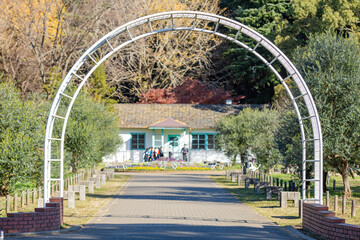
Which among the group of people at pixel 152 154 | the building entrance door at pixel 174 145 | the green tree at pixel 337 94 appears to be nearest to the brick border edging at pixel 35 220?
the green tree at pixel 337 94

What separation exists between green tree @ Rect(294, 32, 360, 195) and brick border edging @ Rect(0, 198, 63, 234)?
1033 cm

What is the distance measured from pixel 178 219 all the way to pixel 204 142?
32.6 meters

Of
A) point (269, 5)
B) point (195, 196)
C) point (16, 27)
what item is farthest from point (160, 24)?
point (195, 196)

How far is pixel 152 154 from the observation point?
44125 millimetres

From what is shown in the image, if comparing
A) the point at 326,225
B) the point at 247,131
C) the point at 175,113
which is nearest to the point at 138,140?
the point at 175,113

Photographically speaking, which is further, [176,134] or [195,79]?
[195,79]

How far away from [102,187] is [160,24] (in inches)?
1165

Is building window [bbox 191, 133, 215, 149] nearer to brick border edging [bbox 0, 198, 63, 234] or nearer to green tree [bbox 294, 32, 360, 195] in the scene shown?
green tree [bbox 294, 32, 360, 195]

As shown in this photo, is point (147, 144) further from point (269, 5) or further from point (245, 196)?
point (245, 196)

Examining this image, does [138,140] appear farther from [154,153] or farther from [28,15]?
[28,15]

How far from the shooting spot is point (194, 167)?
39.5 m

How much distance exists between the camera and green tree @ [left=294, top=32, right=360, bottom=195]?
19.2 metres

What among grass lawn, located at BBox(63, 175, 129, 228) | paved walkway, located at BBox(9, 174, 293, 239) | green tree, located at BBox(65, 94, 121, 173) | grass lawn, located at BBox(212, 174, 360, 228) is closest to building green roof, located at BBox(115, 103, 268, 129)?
green tree, located at BBox(65, 94, 121, 173)

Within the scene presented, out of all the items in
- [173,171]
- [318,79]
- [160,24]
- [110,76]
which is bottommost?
[173,171]
